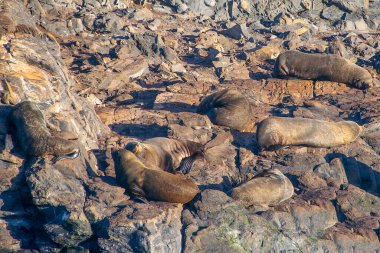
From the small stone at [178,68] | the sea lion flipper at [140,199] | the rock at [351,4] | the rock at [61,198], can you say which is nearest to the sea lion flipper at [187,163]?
the sea lion flipper at [140,199]

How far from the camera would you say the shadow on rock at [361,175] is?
35.8ft

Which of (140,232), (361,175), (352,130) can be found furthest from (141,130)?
(361,175)

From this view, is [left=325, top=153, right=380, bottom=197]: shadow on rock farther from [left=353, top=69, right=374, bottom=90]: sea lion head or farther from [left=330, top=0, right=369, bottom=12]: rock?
[left=330, top=0, right=369, bottom=12]: rock

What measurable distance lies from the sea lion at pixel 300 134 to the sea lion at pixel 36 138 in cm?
382

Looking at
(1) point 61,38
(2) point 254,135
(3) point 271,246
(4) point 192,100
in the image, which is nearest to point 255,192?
(3) point 271,246

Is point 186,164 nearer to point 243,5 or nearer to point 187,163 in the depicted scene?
point 187,163

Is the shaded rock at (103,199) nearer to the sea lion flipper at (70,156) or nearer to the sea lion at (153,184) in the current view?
the sea lion at (153,184)

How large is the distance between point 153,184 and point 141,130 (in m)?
3.17

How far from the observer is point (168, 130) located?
38.8 ft

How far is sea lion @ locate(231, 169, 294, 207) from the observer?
9.49 meters

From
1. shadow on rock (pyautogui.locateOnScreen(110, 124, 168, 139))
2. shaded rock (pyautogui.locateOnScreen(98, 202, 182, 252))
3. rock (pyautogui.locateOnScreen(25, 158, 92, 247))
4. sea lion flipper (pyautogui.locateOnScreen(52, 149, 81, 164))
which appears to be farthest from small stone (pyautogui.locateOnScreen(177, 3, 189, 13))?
shaded rock (pyautogui.locateOnScreen(98, 202, 182, 252))

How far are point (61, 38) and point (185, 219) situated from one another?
10.3 meters

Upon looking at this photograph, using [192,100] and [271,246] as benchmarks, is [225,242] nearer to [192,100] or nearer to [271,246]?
[271,246]

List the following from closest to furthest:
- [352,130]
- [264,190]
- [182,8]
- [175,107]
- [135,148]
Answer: [264,190] → [135,148] → [352,130] → [175,107] → [182,8]
